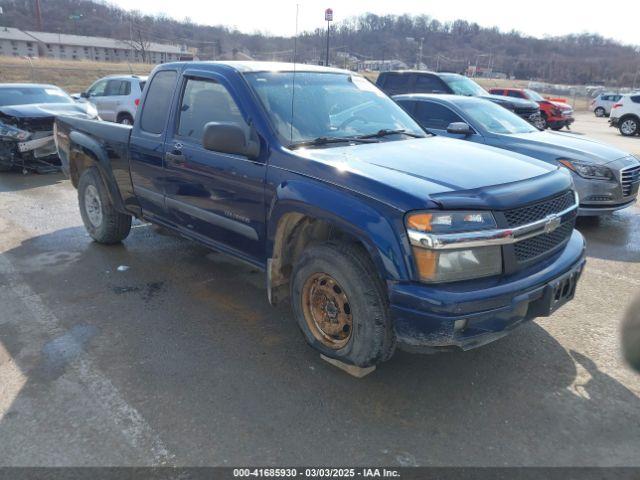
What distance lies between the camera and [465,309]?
266 cm

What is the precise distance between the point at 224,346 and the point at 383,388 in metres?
1.20

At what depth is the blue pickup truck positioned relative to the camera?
2725mm

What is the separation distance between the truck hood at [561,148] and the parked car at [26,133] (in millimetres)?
7857

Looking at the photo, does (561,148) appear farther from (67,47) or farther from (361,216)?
(67,47)

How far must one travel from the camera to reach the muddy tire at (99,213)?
5.57m

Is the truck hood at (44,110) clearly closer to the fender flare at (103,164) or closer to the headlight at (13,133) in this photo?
the headlight at (13,133)

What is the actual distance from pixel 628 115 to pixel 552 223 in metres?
20.4

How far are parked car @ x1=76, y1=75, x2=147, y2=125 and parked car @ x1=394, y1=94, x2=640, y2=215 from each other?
396 inches

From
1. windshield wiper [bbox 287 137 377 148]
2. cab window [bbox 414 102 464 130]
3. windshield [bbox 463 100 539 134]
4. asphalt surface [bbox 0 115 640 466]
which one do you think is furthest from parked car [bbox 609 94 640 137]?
windshield wiper [bbox 287 137 377 148]

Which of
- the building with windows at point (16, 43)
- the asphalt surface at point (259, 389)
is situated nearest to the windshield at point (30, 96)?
the asphalt surface at point (259, 389)

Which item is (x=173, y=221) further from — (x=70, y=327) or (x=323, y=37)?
(x=323, y=37)

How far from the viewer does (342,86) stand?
429cm

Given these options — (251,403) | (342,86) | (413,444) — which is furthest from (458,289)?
(342,86)

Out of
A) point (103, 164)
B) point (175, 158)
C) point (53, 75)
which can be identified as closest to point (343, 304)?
point (175, 158)
